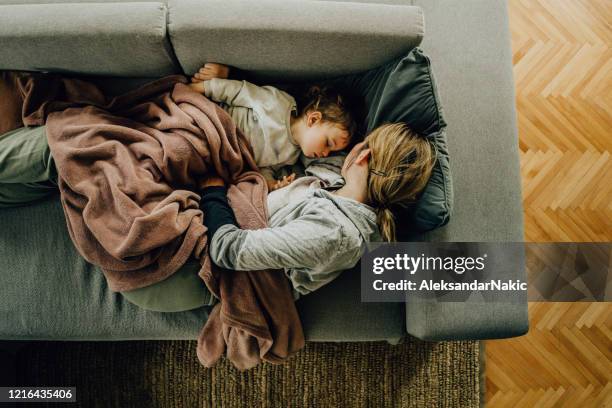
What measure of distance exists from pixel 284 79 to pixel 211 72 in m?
0.21

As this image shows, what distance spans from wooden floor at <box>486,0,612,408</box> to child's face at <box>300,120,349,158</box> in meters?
0.88

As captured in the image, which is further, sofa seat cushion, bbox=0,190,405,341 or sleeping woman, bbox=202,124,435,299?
sofa seat cushion, bbox=0,190,405,341

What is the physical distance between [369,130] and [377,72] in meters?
0.16

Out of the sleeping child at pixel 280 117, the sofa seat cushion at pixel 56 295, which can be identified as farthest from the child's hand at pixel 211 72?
the sofa seat cushion at pixel 56 295

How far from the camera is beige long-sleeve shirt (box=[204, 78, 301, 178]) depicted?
116cm

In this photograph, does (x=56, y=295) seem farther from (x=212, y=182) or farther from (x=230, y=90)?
(x=230, y=90)

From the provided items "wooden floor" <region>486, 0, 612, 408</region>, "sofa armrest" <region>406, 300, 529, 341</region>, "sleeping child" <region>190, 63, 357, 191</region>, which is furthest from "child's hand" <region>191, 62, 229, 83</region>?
"wooden floor" <region>486, 0, 612, 408</region>

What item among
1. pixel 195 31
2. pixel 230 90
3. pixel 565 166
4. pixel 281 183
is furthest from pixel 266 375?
pixel 565 166

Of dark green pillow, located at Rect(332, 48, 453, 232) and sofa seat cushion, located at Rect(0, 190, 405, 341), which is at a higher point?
dark green pillow, located at Rect(332, 48, 453, 232)

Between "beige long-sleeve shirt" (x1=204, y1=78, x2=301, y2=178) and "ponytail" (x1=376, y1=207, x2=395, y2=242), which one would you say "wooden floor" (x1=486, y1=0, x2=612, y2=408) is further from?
"beige long-sleeve shirt" (x1=204, y1=78, x2=301, y2=178)

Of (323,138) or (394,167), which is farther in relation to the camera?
(323,138)

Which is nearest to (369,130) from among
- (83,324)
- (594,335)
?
(83,324)

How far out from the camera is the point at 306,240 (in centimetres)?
96

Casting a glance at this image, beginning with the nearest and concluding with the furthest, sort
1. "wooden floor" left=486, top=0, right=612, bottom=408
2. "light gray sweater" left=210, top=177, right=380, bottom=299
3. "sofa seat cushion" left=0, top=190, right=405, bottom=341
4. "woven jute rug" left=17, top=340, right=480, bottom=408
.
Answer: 1. "light gray sweater" left=210, top=177, right=380, bottom=299
2. "sofa seat cushion" left=0, top=190, right=405, bottom=341
3. "woven jute rug" left=17, top=340, right=480, bottom=408
4. "wooden floor" left=486, top=0, right=612, bottom=408
